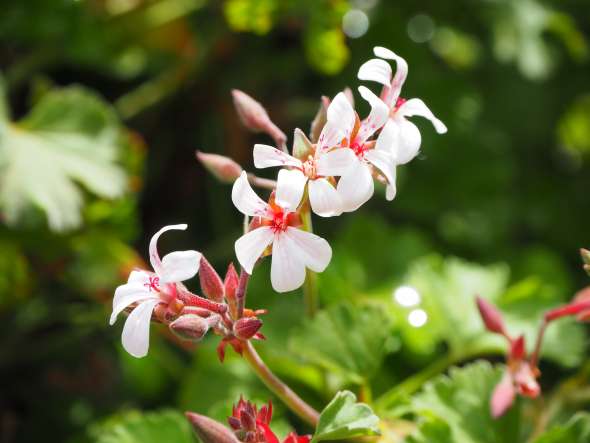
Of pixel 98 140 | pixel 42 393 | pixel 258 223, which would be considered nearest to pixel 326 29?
pixel 98 140

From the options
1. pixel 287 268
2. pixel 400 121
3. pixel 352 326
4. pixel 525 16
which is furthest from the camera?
pixel 525 16

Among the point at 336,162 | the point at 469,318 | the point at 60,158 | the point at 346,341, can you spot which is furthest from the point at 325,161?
the point at 60,158

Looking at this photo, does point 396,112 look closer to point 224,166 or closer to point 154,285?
point 224,166

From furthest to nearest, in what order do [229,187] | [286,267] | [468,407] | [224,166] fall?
[229,187], [468,407], [224,166], [286,267]

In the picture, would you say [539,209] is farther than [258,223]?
Yes

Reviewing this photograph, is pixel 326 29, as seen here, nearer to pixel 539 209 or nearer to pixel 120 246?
pixel 120 246

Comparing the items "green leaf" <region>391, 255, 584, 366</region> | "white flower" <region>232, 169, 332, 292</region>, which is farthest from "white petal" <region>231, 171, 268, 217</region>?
"green leaf" <region>391, 255, 584, 366</region>
